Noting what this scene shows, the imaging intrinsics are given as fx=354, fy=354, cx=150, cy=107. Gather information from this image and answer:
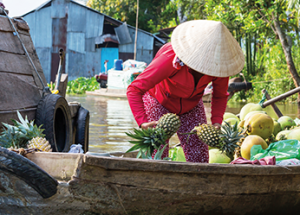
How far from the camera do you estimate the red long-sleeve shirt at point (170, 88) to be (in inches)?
105

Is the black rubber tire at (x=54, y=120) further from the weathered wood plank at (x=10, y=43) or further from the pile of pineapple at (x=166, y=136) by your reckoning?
the pile of pineapple at (x=166, y=136)

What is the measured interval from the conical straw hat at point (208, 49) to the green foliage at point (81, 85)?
1657 centimetres

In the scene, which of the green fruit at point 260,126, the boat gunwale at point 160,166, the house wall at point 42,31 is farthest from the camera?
the house wall at point 42,31

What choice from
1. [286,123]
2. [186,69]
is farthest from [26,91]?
[286,123]

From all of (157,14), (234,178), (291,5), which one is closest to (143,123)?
(234,178)

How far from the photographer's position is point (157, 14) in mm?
25734

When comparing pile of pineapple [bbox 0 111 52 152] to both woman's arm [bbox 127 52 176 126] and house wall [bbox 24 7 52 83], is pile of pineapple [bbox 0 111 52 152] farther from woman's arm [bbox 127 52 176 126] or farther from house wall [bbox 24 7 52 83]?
house wall [bbox 24 7 52 83]

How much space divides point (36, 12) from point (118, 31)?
4.52 metres

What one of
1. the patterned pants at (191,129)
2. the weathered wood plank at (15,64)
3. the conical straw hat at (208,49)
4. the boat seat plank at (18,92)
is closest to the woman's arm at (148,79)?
the conical straw hat at (208,49)

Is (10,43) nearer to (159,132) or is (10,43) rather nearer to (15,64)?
(15,64)

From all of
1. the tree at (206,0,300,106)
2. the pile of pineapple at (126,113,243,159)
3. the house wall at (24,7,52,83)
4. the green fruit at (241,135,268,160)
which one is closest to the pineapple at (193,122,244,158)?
the pile of pineapple at (126,113,243,159)

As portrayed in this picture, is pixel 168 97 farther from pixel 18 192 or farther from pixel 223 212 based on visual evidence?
pixel 18 192

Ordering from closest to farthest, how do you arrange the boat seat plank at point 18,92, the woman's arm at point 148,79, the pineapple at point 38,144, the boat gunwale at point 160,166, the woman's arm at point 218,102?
1. the boat gunwale at point 160,166
2. the pineapple at point 38,144
3. the woman's arm at point 148,79
4. the woman's arm at point 218,102
5. the boat seat plank at point 18,92

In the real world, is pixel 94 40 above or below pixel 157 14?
below
